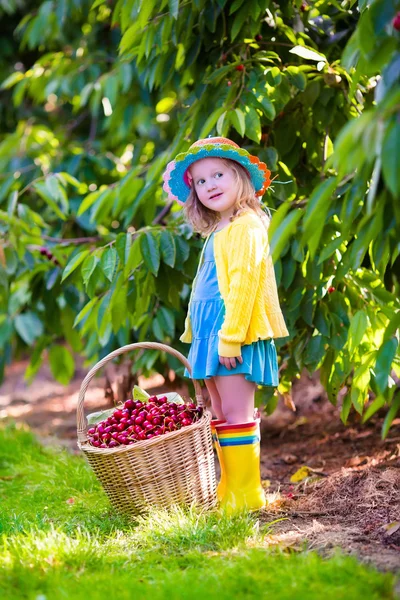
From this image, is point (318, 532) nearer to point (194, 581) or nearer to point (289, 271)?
point (194, 581)

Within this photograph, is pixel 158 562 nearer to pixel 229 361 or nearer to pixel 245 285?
pixel 229 361

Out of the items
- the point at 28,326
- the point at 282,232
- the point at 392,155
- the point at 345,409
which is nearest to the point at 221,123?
the point at 282,232

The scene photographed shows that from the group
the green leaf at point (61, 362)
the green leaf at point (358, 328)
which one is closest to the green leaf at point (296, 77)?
the green leaf at point (358, 328)

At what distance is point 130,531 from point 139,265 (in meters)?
1.05

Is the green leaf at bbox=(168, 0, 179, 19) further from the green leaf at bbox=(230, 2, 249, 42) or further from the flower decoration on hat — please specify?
the flower decoration on hat

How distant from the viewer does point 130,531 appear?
8.21 ft

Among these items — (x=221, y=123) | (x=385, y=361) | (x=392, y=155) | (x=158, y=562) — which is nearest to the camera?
(x=392, y=155)

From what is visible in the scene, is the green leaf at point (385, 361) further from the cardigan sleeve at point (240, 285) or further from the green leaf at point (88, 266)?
the green leaf at point (88, 266)

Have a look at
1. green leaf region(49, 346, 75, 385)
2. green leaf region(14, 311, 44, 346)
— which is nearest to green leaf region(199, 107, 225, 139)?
green leaf region(14, 311, 44, 346)

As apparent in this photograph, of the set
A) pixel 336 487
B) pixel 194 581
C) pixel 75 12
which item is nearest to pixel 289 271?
pixel 336 487

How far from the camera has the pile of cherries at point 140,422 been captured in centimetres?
259

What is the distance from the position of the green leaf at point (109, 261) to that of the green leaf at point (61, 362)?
1634mm

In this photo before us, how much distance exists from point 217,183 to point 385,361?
38.2 inches

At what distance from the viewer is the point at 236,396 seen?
263 centimetres
